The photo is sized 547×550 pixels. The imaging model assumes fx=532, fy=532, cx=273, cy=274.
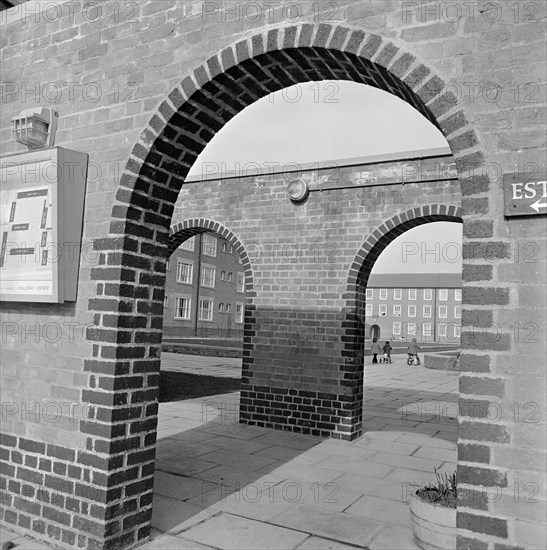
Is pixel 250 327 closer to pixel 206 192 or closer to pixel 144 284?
pixel 206 192

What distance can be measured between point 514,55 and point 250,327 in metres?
6.09

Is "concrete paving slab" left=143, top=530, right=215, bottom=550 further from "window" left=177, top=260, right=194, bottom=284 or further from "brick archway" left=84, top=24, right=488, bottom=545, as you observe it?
"window" left=177, top=260, right=194, bottom=284

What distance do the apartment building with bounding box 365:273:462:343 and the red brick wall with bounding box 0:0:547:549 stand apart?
5803cm

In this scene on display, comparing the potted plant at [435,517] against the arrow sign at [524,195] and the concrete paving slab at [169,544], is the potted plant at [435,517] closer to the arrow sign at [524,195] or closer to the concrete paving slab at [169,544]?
the concrete paving slab at [169,544]

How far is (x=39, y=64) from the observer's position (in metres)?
4.34

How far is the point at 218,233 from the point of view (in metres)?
9.52

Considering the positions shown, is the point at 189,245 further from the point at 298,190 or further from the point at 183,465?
the point at 183,465

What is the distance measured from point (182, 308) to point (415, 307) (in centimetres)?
3690

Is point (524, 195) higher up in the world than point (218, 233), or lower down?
lower down

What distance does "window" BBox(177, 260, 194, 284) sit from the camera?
35000 millimetres

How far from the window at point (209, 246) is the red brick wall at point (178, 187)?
33343 mm

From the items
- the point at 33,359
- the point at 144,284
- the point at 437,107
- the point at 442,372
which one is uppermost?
the point at 437,107

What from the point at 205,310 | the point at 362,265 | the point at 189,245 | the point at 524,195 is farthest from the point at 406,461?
the point at 205,310

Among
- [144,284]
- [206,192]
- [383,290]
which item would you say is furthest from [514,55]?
[383,290]
